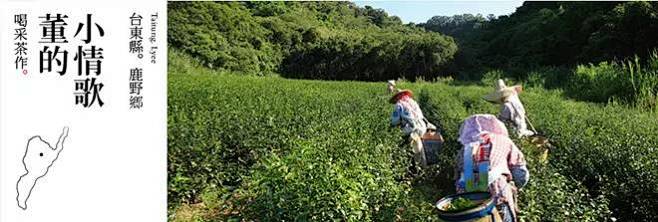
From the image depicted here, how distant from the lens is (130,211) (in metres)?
3.51

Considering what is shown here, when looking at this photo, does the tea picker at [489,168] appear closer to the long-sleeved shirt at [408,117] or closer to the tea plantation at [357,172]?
the tea plantation at [357,172]

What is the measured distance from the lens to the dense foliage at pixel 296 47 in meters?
37.9

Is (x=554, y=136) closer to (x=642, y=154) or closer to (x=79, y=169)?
(x=642, y=154)

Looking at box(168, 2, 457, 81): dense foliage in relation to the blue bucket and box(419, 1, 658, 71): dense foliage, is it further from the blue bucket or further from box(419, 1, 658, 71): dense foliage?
the blue bucket

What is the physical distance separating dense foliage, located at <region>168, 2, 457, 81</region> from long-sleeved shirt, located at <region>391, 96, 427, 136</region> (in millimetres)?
29022

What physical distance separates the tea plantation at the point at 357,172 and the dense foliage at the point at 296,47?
28.9 m

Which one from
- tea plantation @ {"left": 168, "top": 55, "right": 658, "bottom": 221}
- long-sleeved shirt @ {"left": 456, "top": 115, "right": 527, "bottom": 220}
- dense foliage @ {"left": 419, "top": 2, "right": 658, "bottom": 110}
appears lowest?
tea plantation @ {"left": 168, "top": 55, "right": 658, "bottom": 221}

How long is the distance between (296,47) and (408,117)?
39563 mm

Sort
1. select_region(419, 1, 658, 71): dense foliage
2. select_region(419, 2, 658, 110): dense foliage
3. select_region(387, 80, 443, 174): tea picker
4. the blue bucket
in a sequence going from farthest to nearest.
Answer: select_region(419, 1, 658, 71): dense foliage < select_region(419, 2, 658, 110): dense foliage < select_region(387, 80, 443, 174): tea picker < the blue bucket

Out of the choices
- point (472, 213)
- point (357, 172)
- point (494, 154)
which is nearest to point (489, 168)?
point (494, 154)

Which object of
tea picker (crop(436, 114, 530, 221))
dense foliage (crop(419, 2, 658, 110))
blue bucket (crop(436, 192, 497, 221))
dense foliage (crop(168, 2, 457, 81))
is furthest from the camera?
dense foliage (crop(168, 2, 457, 81))

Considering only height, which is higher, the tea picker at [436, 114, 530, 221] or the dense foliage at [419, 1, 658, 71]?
the dense foliage at [419, 1, 658, 71]

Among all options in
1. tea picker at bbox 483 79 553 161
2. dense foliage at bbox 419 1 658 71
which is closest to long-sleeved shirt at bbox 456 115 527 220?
tea picker at bbox 483 79 553 161

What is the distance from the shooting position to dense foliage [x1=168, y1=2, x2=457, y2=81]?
37938 mm
